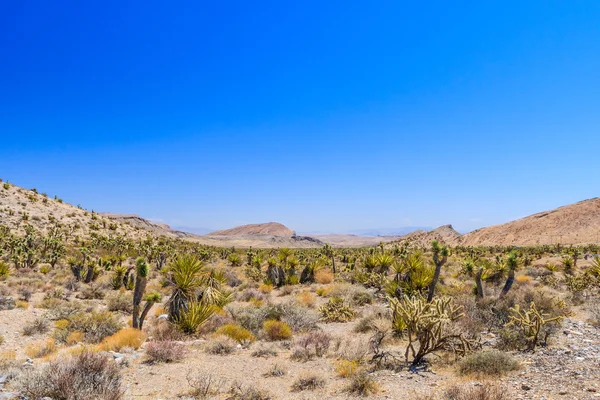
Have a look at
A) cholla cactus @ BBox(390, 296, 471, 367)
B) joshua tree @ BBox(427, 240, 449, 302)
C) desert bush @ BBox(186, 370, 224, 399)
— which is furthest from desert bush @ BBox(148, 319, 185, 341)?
joshua tree @ BBox(427, 240, 449, 302)

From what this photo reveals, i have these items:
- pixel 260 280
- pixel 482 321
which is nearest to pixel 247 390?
pixel 482 321

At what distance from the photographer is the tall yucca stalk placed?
12.7 m

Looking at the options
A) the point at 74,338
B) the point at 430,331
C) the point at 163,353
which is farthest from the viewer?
the point at 74,338

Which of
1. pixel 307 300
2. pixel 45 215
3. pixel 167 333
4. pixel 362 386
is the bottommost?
pixel 307 300

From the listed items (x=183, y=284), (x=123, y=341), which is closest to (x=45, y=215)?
(x=183, y=284)

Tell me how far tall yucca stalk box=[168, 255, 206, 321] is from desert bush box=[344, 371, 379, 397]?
7.23 m

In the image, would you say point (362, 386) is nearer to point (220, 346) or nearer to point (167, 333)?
point (220, 346)

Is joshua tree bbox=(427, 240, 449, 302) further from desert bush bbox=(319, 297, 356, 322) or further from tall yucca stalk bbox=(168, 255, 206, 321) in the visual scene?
tall yucca stalk bbox=(168, 255, 206, 321)

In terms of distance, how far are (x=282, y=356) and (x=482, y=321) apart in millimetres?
7096

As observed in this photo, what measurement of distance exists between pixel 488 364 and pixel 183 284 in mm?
9980

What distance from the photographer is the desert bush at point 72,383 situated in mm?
5984

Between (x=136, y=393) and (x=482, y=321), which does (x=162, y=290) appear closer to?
(x=136, y=393)

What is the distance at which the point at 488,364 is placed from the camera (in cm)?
809

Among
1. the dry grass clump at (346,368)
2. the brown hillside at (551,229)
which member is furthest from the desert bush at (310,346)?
the brown hillside at (551,229)
